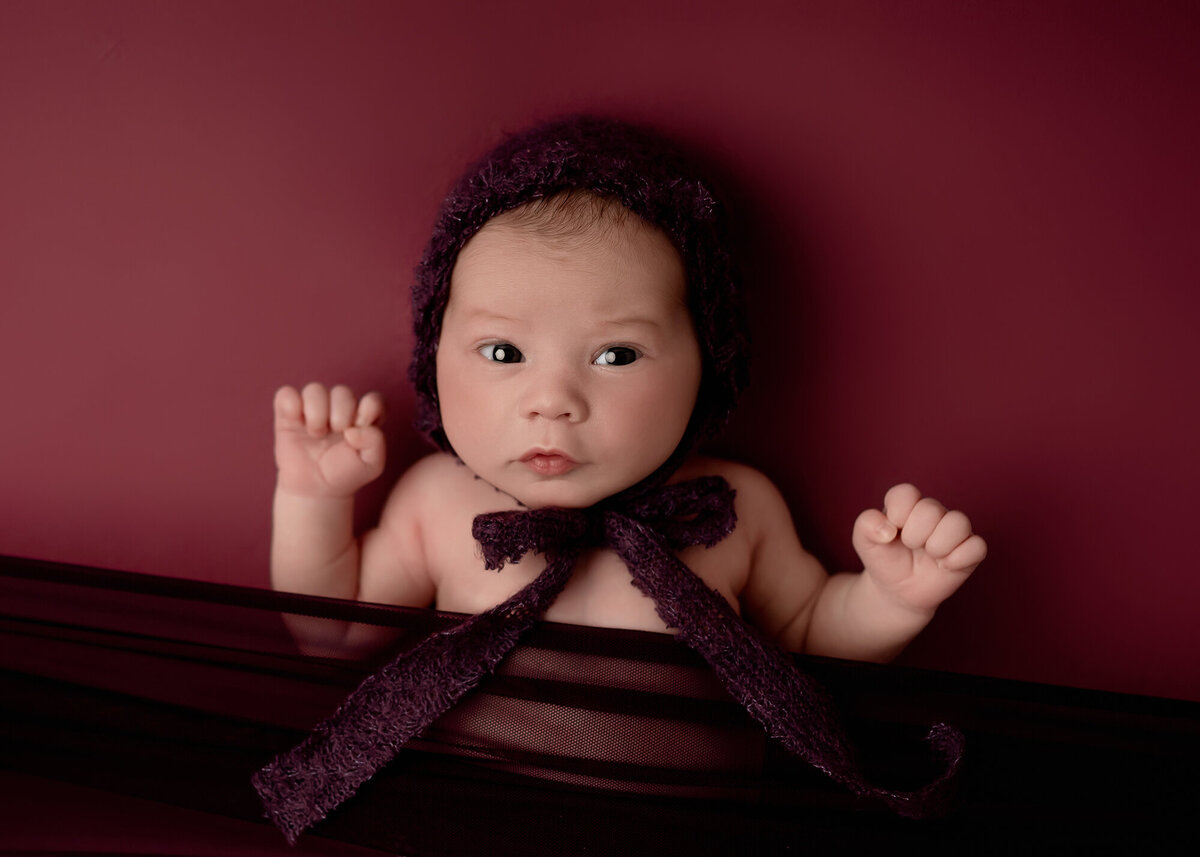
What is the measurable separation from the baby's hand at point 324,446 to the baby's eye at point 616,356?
26cm

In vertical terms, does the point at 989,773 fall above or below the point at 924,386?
below

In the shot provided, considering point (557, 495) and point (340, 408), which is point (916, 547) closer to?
point (557, 495)

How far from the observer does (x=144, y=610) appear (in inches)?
34.9

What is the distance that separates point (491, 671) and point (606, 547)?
0.18 m

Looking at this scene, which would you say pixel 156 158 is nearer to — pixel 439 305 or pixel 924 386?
pixel 439 305

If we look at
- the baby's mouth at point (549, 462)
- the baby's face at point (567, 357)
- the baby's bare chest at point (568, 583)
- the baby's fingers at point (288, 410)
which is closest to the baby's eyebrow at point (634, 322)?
the baby's face at point (567, 357)

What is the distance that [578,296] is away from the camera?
2.67 feet

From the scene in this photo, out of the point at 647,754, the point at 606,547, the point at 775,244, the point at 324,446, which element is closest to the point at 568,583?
the point at 606,547

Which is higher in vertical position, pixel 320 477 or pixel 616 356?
pixel 616 356

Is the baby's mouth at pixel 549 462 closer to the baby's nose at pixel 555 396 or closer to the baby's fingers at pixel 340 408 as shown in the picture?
the baby's nose at pixel 555 396

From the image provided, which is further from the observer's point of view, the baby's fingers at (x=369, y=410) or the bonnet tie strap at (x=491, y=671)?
the baby's fingers at (x=369, y=410)

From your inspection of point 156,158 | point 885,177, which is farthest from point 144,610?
point 885,177

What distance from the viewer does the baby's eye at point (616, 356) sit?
32.9 inches

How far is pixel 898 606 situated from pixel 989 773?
177 mm
